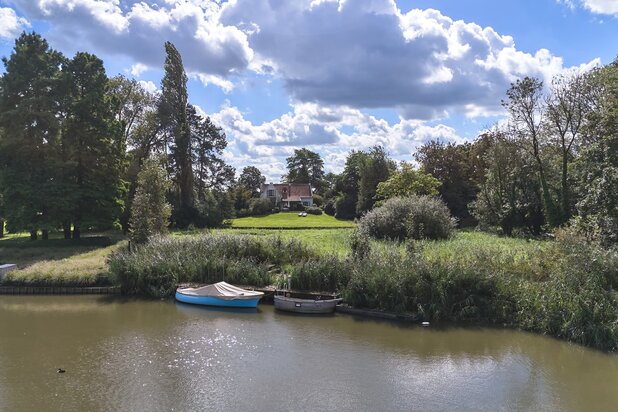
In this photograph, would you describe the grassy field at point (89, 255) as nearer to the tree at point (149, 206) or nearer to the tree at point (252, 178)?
the tree at point (149, 206)

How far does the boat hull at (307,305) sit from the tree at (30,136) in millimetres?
19233

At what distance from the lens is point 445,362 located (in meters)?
13.4

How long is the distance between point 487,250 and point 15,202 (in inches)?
1086

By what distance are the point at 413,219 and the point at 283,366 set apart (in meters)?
20.5

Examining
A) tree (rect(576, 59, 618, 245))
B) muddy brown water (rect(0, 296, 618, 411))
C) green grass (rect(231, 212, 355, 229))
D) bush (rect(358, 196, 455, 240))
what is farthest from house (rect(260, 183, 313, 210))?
muddy brown water (rect(0, 296, 618, 411))

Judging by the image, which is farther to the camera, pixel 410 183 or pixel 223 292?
pixel 410 183

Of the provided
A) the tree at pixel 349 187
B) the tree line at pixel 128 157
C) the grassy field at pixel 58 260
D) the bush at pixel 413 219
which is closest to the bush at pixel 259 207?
the tree at pixel 349 187

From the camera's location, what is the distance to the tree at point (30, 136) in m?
30.0

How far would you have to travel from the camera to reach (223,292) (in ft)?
62.8

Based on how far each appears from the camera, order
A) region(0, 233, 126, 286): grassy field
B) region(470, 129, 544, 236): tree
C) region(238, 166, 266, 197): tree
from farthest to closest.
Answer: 1. region(238, 166, 266, 197): tree
2. region(470, 129, 544, 236): tree
3. region(0, 233, 126, 286): grassy field

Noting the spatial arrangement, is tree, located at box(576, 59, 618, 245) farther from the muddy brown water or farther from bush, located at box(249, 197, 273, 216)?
bush, located at box(249, 197, 273, 216)

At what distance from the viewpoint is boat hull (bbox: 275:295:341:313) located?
18125mm

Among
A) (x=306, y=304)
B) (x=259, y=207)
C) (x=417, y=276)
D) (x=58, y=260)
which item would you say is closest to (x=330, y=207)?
(x=259, y=207)

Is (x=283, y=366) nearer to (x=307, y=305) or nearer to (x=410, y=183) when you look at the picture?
(x=307, y=305)
